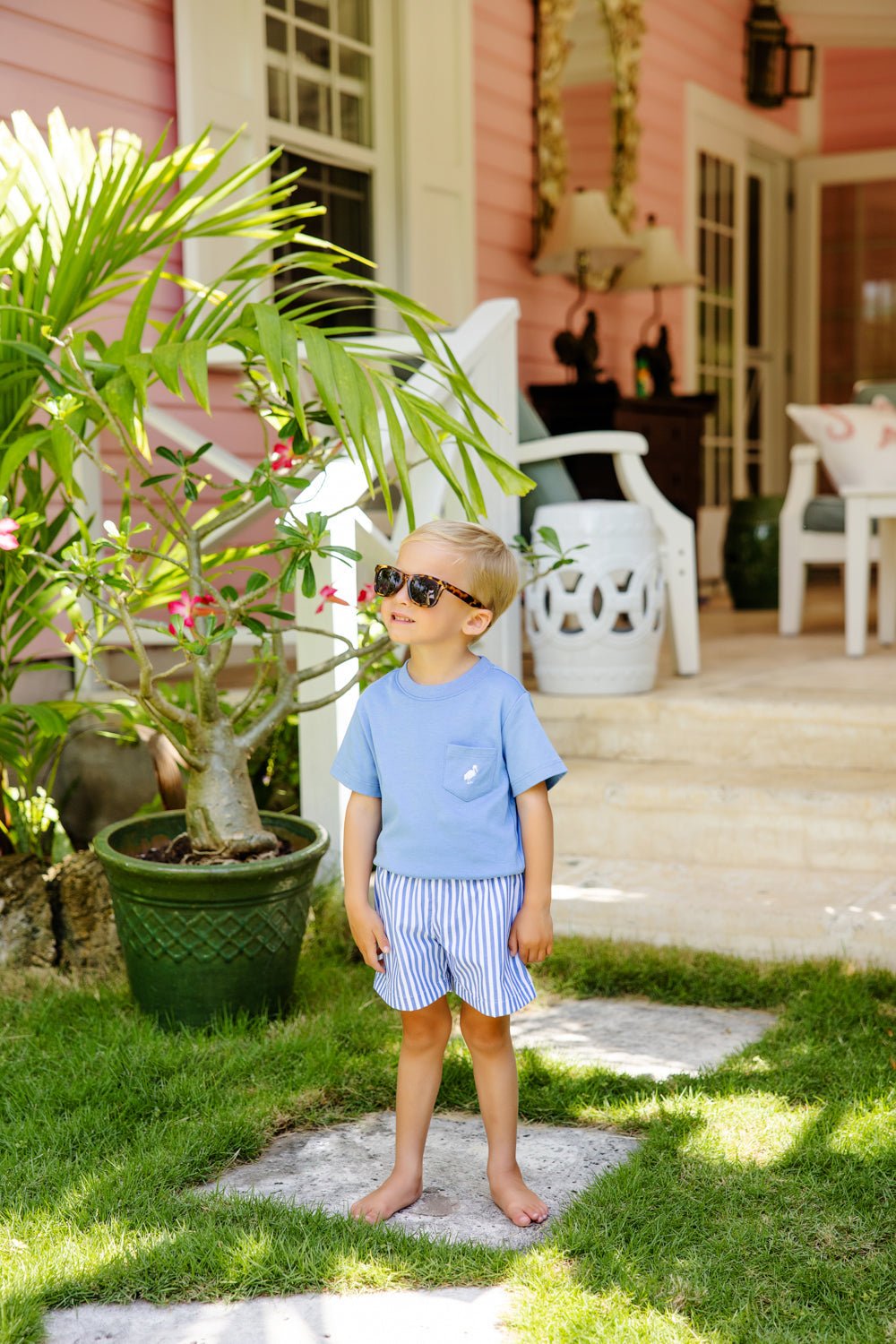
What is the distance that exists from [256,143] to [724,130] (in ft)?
14.2

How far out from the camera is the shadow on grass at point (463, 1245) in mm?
1649

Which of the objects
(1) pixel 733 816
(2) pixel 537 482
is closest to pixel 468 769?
(1) pixel 733 816

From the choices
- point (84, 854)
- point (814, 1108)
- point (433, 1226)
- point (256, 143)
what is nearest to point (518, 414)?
point (256, 143)

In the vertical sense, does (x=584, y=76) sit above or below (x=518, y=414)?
above

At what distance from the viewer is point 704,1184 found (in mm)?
1897

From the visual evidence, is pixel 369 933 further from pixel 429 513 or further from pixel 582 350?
pixel 582 350

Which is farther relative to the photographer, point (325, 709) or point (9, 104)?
point (9, 104)

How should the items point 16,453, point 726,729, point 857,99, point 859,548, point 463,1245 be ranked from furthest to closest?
point 857,99 < point 859,548 < point 726,729 < point 16,453 < point 463,1245

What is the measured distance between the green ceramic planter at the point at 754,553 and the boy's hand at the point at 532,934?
499 cm

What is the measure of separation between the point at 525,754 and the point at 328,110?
3.96m

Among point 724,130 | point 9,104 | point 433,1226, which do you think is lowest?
point 433,1226

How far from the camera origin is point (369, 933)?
75.2 inches

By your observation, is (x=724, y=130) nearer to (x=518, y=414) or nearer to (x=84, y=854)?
(x=518, y=414)

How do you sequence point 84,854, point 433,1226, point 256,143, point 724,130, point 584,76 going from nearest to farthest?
point 433,1226, point 84,854, point 256,143, point 584,76, point 724,130
